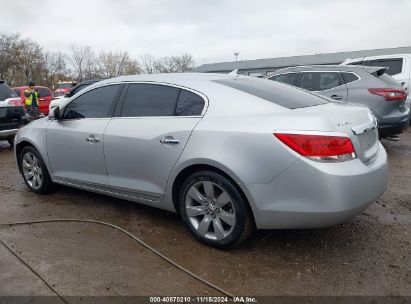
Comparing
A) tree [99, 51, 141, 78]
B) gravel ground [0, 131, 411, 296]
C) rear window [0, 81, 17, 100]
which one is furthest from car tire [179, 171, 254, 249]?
tree [99, 51, 141, 78]

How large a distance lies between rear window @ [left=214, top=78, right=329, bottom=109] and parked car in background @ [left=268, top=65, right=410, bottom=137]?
3.17m

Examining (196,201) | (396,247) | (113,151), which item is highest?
(113,151)

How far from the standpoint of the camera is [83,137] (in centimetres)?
412

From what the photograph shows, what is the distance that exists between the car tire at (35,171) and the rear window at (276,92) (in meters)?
2.65

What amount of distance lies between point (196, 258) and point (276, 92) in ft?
5.47

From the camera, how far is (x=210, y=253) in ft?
10.5

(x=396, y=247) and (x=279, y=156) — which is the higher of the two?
(x=279, y=156)

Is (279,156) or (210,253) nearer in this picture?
(279,156)

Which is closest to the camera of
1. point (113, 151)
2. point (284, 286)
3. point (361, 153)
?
point (284, 286)

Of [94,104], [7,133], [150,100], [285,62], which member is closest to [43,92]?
[7,133]

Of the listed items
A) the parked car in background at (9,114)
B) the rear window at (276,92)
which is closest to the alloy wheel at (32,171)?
the rear window at (276,92)

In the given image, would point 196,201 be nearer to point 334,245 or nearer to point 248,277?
point 248,277

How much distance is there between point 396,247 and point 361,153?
984 mm

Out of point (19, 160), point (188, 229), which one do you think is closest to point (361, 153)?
point (188, 229)
